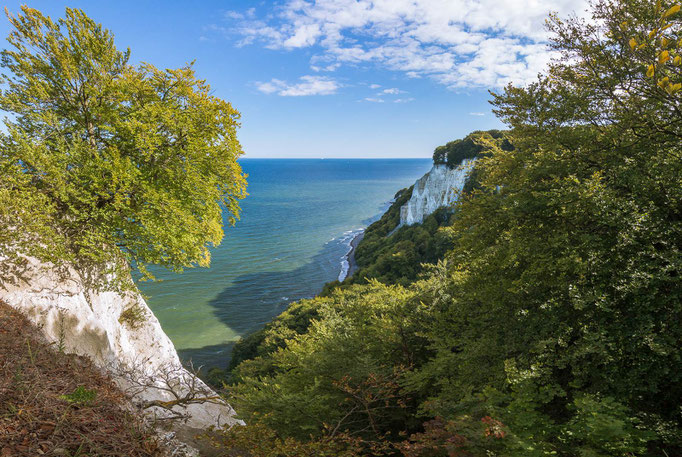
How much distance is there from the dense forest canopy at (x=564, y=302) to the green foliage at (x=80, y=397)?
2.60 metres

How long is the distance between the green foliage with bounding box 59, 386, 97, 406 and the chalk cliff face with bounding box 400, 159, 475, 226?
46.7m

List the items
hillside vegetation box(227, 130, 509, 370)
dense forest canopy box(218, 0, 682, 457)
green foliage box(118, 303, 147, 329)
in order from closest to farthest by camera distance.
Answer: dense forest canopy box(218, 0, 682, 457) → green foliage box(118, 303, 147, 329) → hillside vegetation box(227, 130, 509, 370)

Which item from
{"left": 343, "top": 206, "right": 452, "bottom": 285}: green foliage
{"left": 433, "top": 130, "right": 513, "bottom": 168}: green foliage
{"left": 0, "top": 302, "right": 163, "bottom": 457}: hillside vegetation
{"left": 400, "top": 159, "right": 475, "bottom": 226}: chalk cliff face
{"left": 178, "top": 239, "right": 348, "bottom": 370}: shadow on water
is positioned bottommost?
{"left": 178, "top": 239, "right": 348, "bottom": 370}: shadow on water

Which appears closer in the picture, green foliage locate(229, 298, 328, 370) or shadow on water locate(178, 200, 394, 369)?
green foliage locate(229, 298, 328, 370)

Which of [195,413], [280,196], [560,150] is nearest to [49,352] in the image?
[195,413]

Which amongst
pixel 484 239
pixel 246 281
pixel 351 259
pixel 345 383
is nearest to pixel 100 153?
pixel 345 383

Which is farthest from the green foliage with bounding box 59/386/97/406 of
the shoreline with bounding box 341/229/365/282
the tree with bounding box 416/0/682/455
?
the shoreline with bounding box 341/229/365/282

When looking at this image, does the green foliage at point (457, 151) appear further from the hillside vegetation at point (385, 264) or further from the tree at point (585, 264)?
the tree at point (585, 264)

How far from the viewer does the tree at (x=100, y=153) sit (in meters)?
10.9

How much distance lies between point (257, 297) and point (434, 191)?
105ft

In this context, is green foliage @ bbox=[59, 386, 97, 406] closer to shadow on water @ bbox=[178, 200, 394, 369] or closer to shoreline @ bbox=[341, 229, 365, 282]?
shadow on water @ bbox=[178, 200, 394, 369]

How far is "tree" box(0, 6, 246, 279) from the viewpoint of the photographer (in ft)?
35.9

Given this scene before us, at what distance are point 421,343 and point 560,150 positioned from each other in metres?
8.53

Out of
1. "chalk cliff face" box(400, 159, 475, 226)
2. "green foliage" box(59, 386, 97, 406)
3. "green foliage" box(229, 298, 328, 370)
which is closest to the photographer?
"green foliage" box(59, 386, 97, 406)
